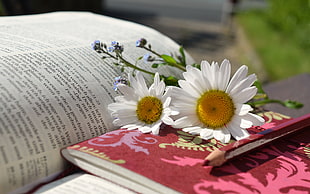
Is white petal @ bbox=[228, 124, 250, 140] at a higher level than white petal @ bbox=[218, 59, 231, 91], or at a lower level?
lower

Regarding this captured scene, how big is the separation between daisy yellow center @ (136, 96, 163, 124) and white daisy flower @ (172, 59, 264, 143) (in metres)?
0.03

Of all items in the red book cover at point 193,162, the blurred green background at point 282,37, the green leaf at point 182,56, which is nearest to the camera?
the red book cover at point 193,162

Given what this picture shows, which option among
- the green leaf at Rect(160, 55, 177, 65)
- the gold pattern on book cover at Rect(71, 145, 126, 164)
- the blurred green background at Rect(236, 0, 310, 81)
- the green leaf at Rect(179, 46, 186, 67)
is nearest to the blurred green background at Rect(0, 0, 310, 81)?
the blurred green background at Rect(236, 0, 310, 81)

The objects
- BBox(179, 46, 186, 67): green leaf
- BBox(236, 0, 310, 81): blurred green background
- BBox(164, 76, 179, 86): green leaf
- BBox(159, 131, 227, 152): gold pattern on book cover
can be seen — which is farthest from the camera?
BBox(236, 0, 310, 81): blurred green background

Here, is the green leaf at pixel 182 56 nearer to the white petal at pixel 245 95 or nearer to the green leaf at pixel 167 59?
the green leaf at pixel 167 59

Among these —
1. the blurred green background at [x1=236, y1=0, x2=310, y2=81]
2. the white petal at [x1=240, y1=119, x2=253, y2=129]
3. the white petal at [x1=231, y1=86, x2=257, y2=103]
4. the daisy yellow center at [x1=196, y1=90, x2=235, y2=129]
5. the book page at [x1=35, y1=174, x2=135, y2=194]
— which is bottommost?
the blurred green background at [x1=236, y1=0, x2=310, y2=81]

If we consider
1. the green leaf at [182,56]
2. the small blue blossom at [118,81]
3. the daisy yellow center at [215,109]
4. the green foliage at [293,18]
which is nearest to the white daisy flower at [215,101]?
the daisy yellow center at [215,109]

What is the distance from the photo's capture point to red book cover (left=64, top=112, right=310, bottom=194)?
58 centimetres

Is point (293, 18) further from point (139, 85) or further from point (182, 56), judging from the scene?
point (139, 85)

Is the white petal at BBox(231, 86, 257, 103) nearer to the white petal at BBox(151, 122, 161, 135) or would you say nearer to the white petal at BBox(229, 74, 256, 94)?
the white petal at BBox(229, 74, 256, 94)

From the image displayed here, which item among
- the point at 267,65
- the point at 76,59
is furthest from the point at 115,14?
the point at 76,59

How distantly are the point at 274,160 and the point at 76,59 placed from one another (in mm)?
429

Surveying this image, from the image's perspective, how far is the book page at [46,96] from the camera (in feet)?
2.02

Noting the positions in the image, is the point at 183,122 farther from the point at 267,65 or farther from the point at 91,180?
the point at 267,65
